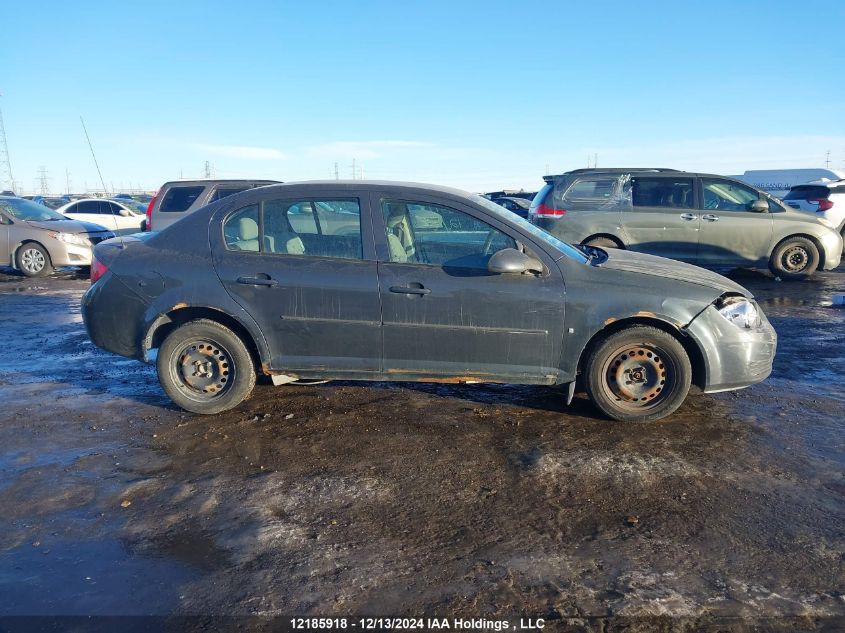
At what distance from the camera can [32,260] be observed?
12.7m

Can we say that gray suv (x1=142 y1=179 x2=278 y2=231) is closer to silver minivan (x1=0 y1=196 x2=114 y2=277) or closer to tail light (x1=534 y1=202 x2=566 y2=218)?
silver minivan (x1=0 y1=196 x2=114 y2=277)

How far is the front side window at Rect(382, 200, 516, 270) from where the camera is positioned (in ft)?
15.0

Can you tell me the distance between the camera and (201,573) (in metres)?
2.88

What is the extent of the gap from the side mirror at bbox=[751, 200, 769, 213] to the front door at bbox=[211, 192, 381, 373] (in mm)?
8138

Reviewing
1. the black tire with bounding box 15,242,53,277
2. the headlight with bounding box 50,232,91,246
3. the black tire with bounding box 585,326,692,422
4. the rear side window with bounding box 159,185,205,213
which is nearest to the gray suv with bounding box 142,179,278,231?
the rear side window with bounding box 159,185,205,213

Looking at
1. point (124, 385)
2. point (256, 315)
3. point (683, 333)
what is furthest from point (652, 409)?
point (124, 385)

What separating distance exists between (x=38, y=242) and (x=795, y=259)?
14098 mm

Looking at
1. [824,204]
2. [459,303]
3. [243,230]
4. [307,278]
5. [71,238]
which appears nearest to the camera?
[459,303]

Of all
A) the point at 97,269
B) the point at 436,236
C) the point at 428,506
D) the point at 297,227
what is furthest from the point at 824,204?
the point at 97,269

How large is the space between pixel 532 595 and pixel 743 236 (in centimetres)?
939

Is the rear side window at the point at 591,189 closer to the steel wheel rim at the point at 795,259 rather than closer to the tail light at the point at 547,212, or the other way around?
the tail light at the point at 547,212

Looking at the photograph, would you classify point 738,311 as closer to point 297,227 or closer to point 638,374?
point 638,374

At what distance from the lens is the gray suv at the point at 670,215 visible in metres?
10.2

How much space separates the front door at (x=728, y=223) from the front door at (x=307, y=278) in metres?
7.58
